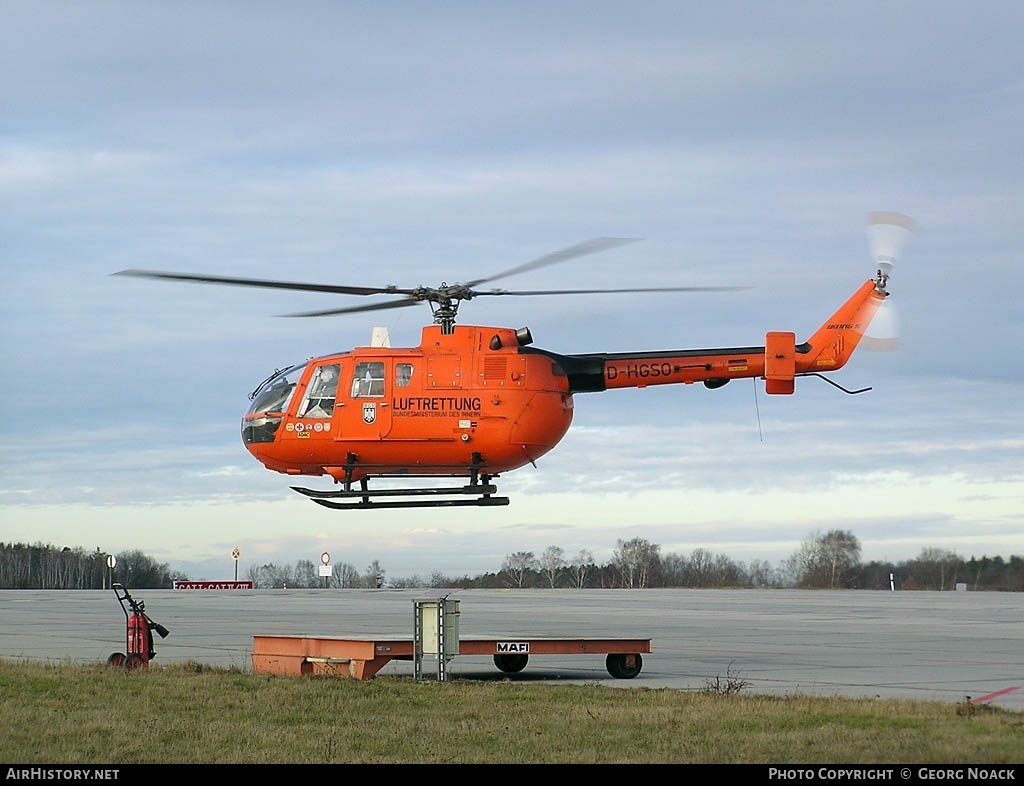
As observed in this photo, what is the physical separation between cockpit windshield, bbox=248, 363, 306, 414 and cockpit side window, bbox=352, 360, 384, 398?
1170mm

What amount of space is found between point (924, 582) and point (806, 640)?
7155 cm

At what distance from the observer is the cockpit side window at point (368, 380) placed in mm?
22781

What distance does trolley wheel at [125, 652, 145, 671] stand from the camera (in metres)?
20.3

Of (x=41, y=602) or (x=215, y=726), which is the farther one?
(x=41, y=602)

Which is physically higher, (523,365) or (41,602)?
(523,365)

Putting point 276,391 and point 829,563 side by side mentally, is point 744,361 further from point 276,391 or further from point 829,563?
point 829,563

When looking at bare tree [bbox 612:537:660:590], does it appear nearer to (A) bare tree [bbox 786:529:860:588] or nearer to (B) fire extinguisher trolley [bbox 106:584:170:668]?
(A) bare tree [bbox 786:529:860:588]

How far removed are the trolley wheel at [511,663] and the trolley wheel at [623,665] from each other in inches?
61.5

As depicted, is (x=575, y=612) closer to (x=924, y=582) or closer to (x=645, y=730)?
(x=645, y=730)

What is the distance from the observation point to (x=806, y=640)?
30.0 metres

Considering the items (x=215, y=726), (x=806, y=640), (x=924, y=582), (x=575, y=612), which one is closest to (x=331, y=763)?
(x=215, y=726)

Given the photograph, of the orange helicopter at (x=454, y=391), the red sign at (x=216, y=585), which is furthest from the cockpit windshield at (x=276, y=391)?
the red sign at (x=216, y=585)

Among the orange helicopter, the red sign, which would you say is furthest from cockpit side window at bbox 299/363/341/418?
the red sign

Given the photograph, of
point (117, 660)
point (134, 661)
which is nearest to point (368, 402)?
point (134, 661)
